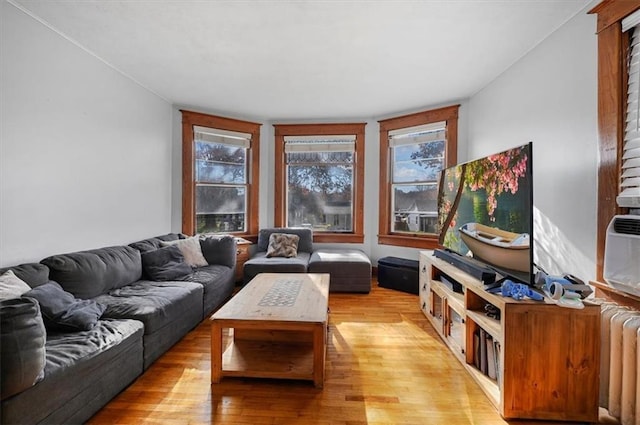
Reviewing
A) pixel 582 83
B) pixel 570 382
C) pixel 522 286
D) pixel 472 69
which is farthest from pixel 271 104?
pixel 570 382

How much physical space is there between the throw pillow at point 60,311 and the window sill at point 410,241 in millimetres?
3577

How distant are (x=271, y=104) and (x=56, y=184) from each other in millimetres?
2522

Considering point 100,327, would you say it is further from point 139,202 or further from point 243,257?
point 243,257

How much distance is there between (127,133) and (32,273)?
1798mm

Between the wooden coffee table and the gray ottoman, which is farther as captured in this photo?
the gray ottoman

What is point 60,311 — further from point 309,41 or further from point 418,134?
point 418,134

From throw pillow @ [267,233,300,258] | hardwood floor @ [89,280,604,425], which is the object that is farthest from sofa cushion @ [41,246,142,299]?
throw pillow @ [267,233,300,258]

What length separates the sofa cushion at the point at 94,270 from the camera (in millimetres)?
2082

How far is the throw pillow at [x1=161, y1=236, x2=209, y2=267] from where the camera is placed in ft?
10.7

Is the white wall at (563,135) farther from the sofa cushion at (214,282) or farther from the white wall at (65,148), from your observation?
the white wall at (65,148)

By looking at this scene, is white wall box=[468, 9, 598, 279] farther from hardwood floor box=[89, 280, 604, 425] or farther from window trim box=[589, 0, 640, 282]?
hardwood floor box=[89, 280, 604, 425]

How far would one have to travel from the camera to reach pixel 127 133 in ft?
10.3

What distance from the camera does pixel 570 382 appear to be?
5.09ft

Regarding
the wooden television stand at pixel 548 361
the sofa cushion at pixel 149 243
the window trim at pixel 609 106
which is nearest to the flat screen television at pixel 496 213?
the wooden television stand at pixel 548 361
